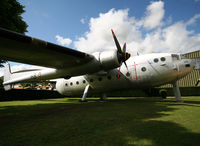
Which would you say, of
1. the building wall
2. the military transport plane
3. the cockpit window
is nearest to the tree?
the military transport plane

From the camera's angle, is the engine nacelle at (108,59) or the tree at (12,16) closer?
the engine nacelle at (108,59)

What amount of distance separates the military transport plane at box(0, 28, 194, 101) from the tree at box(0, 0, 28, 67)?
4.65m

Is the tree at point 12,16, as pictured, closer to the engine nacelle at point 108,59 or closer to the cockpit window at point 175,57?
the engine nacelle at point 108,59

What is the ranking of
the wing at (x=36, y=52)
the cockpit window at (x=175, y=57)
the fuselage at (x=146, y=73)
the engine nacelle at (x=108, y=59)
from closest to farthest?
1. the wing at (x=36, y=52)
2. the engine nacelle at (x=108, y=59)
3. the fuselage at (x=146, y=73)
4. the cockpit window at (x=175, y=57)

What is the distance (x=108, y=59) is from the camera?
27.3ft

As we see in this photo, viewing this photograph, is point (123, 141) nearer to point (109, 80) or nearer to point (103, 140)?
point (103, 140)

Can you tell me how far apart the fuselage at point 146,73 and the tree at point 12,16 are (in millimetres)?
8588

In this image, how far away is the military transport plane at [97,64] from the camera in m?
6.10

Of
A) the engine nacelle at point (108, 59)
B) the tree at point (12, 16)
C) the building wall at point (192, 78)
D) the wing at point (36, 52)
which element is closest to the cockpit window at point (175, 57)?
the engine nacelle at point (108, 59)

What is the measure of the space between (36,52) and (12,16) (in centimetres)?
796

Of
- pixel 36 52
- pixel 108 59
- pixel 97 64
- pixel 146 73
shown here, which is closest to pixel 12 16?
pixel 36 52

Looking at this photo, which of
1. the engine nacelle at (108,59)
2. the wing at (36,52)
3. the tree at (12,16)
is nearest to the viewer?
the wing at (36,52)

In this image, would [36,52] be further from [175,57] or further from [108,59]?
[175,57]

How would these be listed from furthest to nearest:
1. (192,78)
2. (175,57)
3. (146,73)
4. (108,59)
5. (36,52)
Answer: (192,78)
(146,73)
(175,57)
(108,59)
(36,52)
